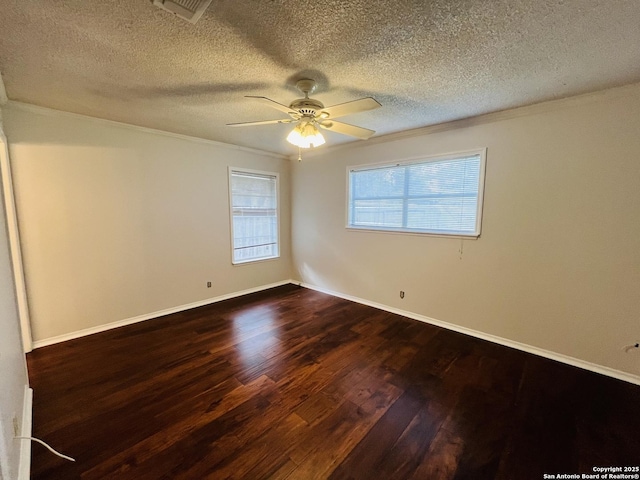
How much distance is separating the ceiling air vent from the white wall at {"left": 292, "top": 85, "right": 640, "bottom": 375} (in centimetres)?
197

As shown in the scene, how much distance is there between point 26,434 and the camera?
159cm

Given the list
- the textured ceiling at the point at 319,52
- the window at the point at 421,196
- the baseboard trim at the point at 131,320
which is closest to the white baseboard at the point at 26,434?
the baseboard trim at the point at 131,320

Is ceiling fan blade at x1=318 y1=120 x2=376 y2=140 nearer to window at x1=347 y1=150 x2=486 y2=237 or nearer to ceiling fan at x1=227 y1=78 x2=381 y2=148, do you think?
ceiling fan at x1=227 y1=78 x2=381 y2=148

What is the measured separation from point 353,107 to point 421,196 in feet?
6.21

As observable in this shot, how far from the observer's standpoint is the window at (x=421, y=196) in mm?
2986

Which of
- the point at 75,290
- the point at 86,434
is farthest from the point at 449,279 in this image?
the point at 75,290

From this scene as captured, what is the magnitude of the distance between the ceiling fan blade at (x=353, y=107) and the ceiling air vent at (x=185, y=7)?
0.93m

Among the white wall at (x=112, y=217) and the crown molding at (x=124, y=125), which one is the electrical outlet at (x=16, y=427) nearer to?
the white wall at (x=112, y=217)

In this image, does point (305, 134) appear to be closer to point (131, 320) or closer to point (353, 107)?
point (353, 107)

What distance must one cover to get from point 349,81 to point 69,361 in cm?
356

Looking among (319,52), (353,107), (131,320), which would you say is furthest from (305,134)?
(131,320)

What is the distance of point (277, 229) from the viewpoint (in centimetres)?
492

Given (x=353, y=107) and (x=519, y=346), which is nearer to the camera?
(x=353, y=107)

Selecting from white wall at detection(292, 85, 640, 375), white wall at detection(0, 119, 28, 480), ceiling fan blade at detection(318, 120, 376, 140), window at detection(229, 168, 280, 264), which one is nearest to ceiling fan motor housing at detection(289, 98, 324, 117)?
ceiling fan blade at detection(318, 120, 376, 140)
